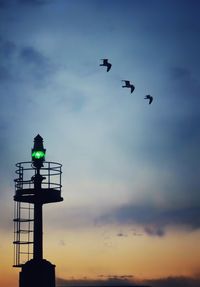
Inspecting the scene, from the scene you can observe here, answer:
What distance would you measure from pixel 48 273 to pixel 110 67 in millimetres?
13233

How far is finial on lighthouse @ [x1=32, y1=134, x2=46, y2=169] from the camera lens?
221 feet

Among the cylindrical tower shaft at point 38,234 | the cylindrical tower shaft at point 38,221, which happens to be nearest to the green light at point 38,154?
the cylindrical tower shaft at point 38,221

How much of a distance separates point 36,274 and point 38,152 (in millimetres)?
7548

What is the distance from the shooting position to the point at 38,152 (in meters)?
67.4

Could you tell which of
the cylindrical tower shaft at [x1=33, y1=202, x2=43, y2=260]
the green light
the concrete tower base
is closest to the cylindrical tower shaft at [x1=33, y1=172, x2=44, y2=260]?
the cylindrical tower shaft at [x1=33, y1=202, x2=43, y2=260]

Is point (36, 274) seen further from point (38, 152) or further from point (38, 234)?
point (38, 152)

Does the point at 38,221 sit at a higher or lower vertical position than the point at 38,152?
lower

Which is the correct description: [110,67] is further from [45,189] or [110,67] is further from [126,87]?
[45,189]

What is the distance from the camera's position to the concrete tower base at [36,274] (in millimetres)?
66312

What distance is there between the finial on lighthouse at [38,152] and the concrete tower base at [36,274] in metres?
6.00

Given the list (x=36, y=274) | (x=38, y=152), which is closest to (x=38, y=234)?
(x=36, y=274)

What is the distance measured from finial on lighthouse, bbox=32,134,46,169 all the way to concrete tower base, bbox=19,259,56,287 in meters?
6.00

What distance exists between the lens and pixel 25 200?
67188 millimetres

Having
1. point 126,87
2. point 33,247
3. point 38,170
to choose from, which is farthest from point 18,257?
point 126,87
